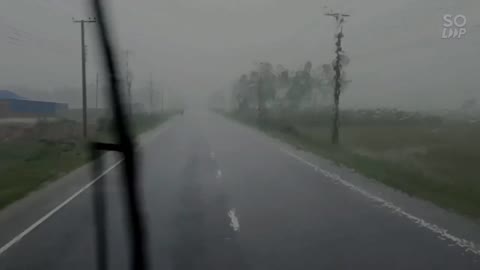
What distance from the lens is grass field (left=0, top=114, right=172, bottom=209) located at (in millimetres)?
15697

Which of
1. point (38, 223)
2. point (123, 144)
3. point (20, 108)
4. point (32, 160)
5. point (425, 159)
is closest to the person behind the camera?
point (123, 144)

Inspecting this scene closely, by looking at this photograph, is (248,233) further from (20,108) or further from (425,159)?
(20,108)

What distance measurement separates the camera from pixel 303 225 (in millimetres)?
10383

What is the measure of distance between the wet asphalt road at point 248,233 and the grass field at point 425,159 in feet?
7.06

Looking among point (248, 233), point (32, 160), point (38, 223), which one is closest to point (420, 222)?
point (248, 233)

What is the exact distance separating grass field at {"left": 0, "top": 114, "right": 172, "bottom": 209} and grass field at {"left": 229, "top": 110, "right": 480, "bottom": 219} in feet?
25.8

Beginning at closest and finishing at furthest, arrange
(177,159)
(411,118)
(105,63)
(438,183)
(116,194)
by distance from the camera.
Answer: (105,63) < (116,194) < (438,183) < (177,159) < (411,118)

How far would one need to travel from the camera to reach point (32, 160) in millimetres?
24125

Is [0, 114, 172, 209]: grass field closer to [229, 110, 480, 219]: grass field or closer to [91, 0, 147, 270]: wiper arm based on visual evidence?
[91, 0, 147, 270]: wiper arm

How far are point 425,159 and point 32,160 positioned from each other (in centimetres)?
1594

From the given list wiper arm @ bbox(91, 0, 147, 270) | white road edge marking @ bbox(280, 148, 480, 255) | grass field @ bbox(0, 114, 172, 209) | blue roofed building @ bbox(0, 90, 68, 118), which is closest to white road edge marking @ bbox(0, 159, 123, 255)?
grass field @ bbox(0, 114, 172, 209)

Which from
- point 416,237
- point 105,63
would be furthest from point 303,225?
point 105,63

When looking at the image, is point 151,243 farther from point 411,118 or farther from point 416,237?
point 411,118

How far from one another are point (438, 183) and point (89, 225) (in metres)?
10.4
